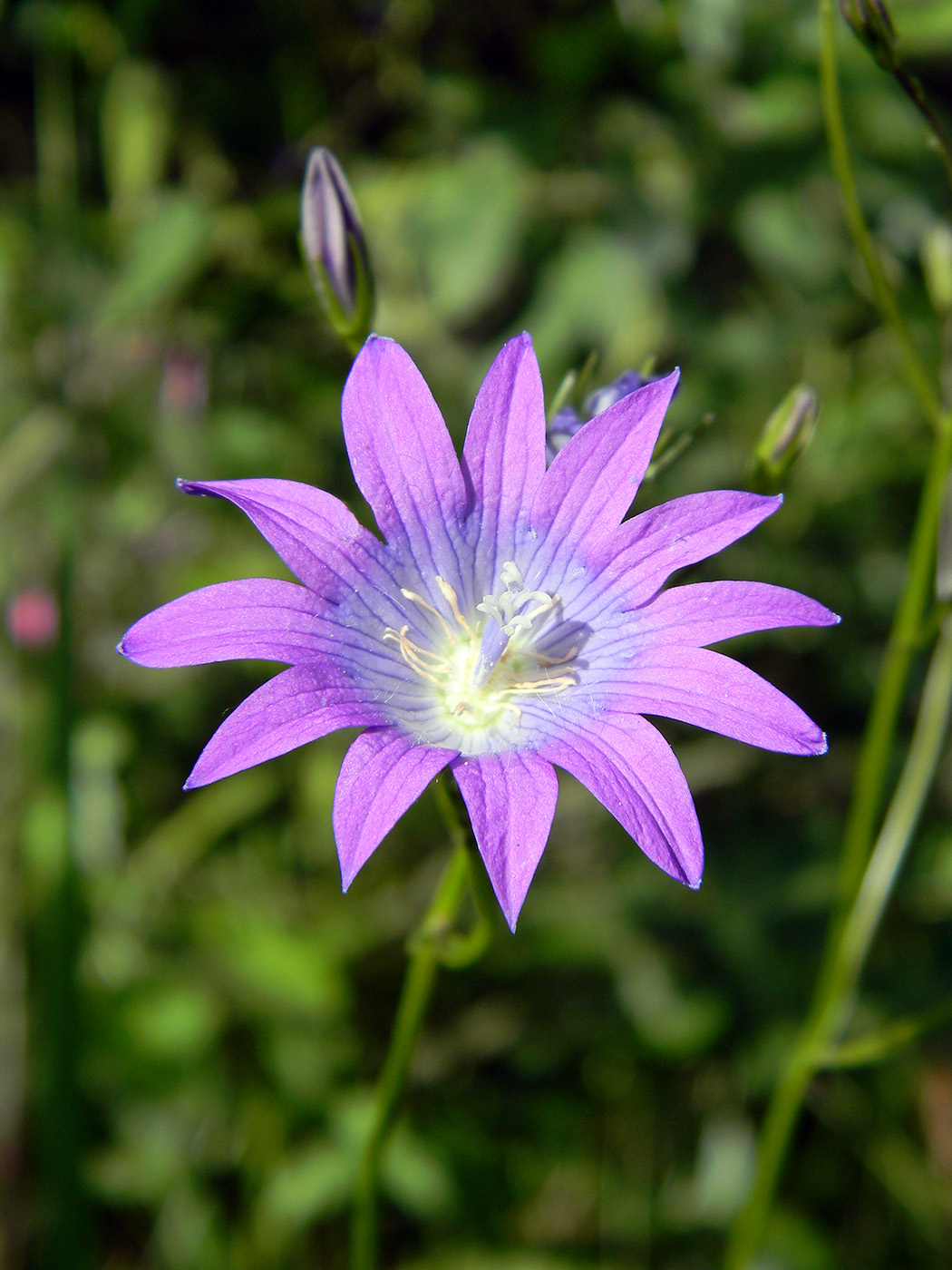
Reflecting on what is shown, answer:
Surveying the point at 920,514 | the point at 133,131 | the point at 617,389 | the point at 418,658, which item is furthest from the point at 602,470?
the point at 133,131

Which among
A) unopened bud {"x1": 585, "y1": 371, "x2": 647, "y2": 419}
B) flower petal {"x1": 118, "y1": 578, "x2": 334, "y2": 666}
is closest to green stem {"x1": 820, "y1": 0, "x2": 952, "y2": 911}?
unopened bud {"x1": 585, "y1": 371, "x2": 647, "y2": 419}

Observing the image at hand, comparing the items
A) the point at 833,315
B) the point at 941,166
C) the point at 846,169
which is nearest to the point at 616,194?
the point at 833,315

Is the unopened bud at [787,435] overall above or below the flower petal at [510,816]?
above

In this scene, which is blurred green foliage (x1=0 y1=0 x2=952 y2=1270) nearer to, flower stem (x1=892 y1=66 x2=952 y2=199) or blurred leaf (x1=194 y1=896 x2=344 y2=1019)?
blurred leaf (x1=194 y1=896 x2=344 y2=1019)

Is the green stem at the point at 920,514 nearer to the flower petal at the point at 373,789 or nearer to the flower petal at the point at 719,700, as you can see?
the flower petal at the point at 719,700

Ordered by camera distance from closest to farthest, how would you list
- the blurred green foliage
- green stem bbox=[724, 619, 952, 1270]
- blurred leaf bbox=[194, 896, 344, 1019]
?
green stem bbox=[724, 619, 952, 1270]
blurred leaf bbox=[194, 896, 344, 1019]
the blurred green foliage

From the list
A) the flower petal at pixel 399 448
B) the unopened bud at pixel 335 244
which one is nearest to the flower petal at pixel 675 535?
the flower petal at pixel 399 448
